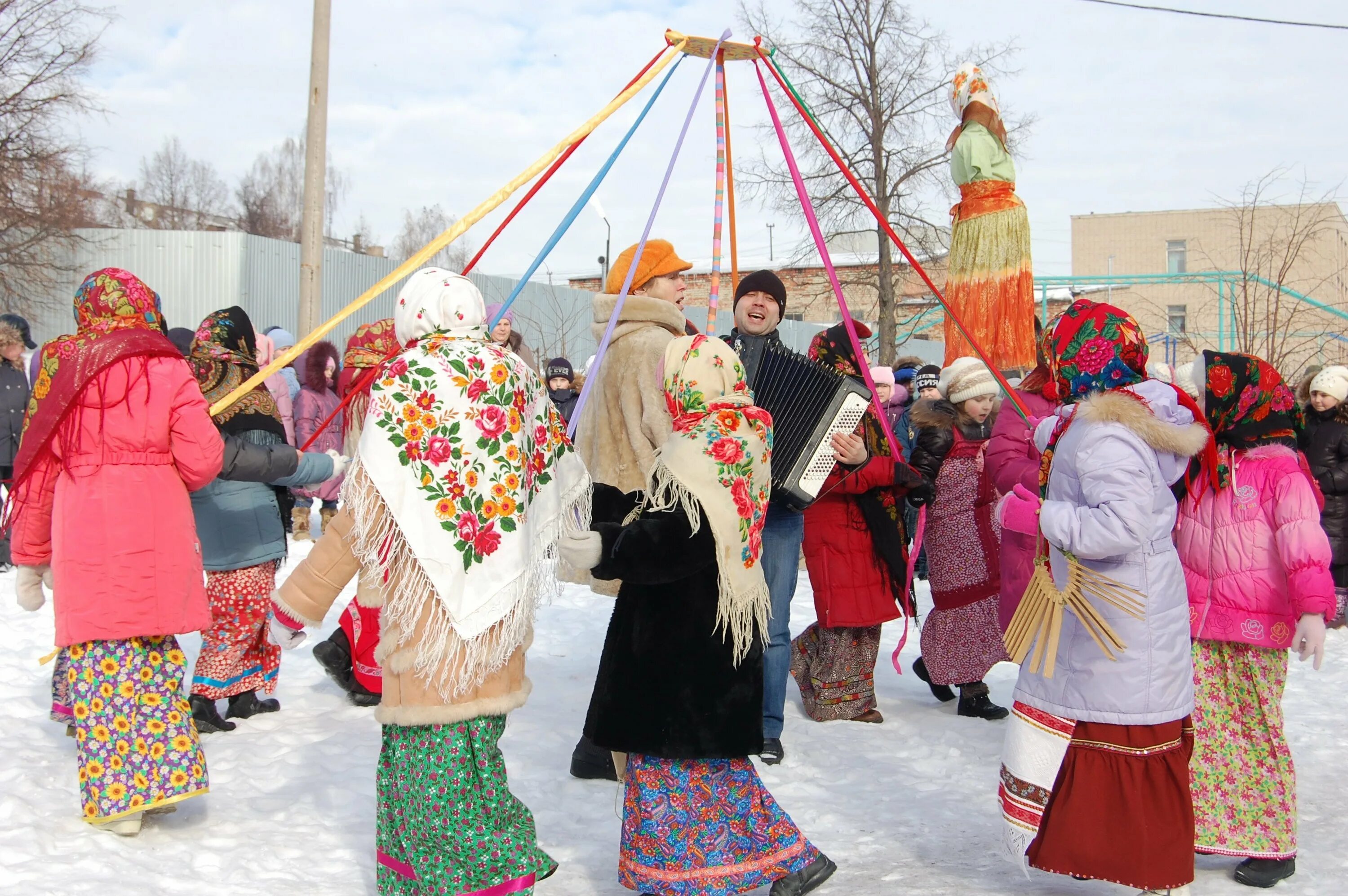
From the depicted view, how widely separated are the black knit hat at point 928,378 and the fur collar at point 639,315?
3.36m

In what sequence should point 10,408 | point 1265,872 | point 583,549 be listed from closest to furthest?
point 583,549 < point 1265,872 < point 10,408

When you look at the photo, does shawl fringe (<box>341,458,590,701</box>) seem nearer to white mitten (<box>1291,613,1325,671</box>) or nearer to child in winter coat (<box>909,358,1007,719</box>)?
white mitten (<box>1291,613,1325,671</box>)

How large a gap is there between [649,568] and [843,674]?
9.35 ft

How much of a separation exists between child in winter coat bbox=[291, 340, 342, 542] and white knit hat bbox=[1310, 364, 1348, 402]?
7.57 metres

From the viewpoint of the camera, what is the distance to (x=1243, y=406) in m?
4.03

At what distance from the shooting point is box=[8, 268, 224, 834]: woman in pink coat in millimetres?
4020

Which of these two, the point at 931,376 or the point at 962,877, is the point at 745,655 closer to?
the point at 962,877

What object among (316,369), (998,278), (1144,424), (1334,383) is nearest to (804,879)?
(1144,424)

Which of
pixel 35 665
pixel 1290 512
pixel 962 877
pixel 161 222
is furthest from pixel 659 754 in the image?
pixel 161 222

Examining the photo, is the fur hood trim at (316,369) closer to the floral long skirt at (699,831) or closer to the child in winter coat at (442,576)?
the child in winter coat at (442,576)

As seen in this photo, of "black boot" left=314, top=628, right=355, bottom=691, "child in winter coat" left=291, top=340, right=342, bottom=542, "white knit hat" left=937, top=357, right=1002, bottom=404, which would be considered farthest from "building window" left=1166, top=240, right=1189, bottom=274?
"black boot" left=314, top=628, right=355, bottom=691

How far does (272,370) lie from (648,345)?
153cm

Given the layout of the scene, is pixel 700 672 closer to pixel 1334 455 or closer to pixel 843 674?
pixel 843 674

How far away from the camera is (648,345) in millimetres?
4707
